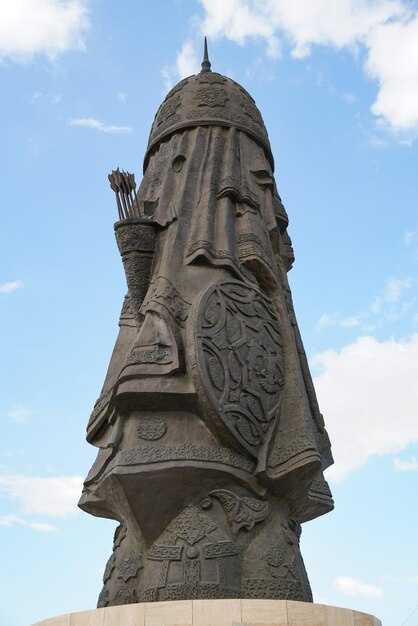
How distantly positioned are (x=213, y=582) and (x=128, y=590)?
34.8 inches

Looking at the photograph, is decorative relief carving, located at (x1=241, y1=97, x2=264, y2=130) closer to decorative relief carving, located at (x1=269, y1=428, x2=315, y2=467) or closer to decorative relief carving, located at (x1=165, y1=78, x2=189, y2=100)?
decorative relief carving, located at (x1=165, y1=78, x2=189, y2=100)

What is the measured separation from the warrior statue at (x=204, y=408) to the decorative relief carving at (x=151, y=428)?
0.02m

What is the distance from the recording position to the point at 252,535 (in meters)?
6.97

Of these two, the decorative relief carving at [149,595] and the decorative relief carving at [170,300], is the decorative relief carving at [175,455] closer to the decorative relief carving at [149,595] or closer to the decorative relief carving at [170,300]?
the decorative relief carving at [149,595]

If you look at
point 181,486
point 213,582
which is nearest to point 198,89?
point 181,486

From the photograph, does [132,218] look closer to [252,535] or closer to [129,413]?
[129,413]

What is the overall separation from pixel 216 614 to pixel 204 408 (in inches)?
76.7

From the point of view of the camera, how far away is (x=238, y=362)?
24.8ft

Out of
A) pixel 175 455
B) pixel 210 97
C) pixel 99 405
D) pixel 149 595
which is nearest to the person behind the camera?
pixel 149 595

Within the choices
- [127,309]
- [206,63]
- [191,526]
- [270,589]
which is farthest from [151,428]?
[206,63]

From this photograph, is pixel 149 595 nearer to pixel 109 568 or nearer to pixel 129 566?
pixel 129 566

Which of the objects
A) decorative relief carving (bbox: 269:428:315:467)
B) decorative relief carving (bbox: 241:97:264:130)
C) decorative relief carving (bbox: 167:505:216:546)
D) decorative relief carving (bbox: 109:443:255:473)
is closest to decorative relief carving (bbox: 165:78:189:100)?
decorative relief carving (bbox: 241:97:264:130)

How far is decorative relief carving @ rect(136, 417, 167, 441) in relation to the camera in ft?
23.4

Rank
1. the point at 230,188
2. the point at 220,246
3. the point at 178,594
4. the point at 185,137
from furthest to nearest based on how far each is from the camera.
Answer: the point at 185,137
the point at 230,188
the point at 220,246
the point at 178,594
